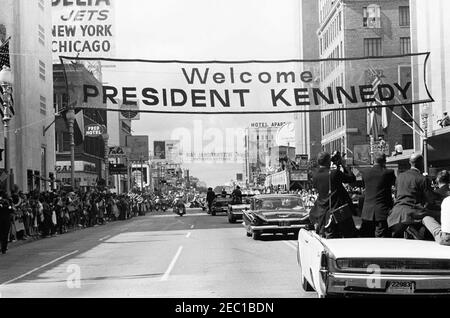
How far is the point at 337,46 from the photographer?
282ft

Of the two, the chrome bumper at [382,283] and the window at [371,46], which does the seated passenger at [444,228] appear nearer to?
the chrome bumper at [382,283]

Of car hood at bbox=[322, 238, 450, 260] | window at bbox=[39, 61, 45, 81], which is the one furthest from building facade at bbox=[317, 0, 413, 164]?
car hood at bbox=[322, 238, 450, 260]

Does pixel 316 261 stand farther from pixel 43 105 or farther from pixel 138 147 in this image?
pixel 138 147

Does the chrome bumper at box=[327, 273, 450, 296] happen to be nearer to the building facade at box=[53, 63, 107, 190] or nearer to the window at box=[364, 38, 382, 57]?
the building facade at box=[53, 63, 107, 190]

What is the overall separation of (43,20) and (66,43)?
16135 millimetres

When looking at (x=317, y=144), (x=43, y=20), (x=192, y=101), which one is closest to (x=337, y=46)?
(x=317, y=144)

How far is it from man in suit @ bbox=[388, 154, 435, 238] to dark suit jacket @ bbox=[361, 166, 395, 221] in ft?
0.56

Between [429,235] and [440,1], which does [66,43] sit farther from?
[429,235]

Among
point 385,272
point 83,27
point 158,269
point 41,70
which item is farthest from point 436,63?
point 385,272

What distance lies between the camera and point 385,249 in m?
8.10

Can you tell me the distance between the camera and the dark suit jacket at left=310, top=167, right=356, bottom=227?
33.2ft
